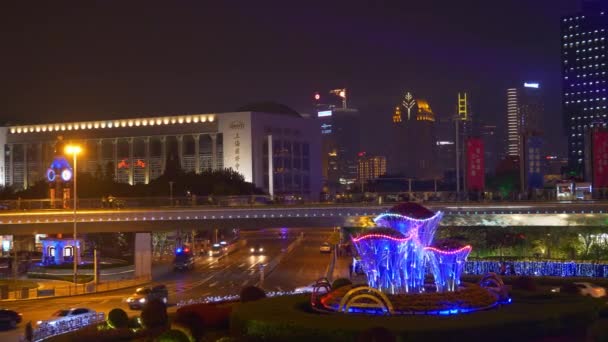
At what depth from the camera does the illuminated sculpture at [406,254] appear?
1091 inches

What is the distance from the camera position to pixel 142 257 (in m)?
64.8

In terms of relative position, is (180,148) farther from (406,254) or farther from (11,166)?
(406,254)

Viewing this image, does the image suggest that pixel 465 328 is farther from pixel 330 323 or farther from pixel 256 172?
pixel 256 172

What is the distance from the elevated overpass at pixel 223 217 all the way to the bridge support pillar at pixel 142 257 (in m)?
3.63

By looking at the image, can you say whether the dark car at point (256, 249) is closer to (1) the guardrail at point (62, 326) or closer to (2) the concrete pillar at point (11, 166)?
(1) the guardrail at point (62, 326)

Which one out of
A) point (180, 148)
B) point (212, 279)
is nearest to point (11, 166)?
point (180, 148)

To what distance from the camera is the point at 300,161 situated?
484 feet

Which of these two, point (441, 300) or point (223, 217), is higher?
point (223, 217)

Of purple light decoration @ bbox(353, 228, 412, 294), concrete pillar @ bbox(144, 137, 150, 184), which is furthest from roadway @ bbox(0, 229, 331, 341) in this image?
concrete pillar @ bbox(144, 137, 150, 184)

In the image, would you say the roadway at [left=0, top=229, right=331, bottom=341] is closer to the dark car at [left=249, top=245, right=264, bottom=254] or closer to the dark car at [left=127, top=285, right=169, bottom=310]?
the dark car at [left=127, top=285, right=169, bottom=310]

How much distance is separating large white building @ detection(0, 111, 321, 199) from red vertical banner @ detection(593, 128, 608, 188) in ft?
264

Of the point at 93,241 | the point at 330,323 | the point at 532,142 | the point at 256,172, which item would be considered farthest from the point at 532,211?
the point at 532,142

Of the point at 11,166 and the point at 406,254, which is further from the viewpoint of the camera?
the point at 11,166

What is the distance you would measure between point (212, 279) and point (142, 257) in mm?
6484
